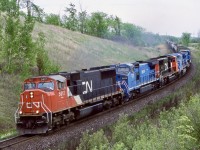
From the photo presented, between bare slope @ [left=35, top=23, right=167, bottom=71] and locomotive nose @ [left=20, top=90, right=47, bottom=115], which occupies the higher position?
bare slope @ [left=35, top=23, right=167, bottom=71]

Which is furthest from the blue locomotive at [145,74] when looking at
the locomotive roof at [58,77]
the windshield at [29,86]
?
the windshield at [29,86]

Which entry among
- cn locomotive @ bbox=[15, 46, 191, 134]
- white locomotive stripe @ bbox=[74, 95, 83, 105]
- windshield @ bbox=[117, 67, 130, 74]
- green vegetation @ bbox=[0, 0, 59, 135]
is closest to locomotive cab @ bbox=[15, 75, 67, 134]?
cn locomotive @ bbox=[15, 46, 191, 134]

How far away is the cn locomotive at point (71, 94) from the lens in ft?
57.7

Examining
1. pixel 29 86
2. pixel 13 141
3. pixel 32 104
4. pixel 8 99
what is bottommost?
pixel 13 141

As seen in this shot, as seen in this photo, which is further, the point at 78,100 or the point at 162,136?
the point at 78,100

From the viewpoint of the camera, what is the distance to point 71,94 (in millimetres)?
19531

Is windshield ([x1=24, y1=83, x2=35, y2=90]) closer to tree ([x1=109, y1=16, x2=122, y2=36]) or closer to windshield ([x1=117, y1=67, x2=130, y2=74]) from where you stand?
windshield ([x1=117, y1=67, x2=130, y2=74])

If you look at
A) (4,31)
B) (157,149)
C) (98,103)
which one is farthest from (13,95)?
(157,149)

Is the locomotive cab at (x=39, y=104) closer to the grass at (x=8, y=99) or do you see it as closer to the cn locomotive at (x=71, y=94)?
the cn locomotive at (x=71, y=94)

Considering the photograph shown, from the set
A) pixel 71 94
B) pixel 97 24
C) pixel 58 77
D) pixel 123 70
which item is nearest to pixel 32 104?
pixel 58 77

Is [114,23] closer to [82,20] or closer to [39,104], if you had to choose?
[82,20]

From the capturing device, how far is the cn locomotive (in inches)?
692

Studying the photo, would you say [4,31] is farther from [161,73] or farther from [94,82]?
[161,73]

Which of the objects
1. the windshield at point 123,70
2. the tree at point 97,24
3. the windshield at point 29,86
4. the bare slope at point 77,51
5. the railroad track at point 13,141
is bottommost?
the railroad track at point 13,141
